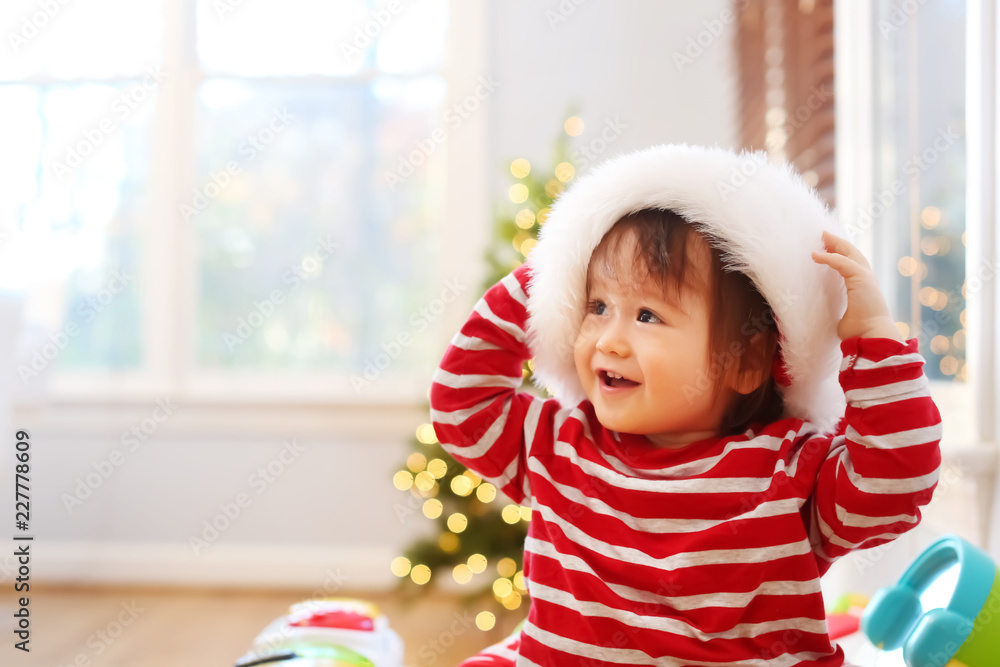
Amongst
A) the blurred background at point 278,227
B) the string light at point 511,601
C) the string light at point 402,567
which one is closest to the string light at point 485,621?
the blurred background at point 278,227

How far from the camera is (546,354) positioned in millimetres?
1036

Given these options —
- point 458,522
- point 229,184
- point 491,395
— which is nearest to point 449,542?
point 458,522

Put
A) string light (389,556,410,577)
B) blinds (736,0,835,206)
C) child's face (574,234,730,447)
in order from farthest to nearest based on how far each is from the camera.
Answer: blinds (736,0,835,206), string light (389,556,410,577), child's face (574,234,730,447)

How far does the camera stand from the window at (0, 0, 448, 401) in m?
2.88

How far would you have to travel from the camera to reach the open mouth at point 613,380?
3.15 feet

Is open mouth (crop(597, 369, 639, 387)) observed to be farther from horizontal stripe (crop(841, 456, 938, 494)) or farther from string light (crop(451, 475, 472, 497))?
string light (crop(451, 475, 472, 497))

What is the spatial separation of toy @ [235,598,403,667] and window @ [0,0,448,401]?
5.12 feet

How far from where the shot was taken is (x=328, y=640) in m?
1.24

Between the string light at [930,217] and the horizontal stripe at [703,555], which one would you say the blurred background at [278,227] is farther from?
the horizontal stripe at [703,555]

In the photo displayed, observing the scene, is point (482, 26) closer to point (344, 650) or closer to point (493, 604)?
point (493, 604)

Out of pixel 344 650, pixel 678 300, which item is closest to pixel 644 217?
pixel 678 300

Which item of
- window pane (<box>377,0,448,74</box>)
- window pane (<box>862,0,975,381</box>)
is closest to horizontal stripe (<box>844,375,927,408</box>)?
window pane (<box>862,0,975,381</box>)

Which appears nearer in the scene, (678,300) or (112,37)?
(678,300)

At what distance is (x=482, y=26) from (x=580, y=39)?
0.34 meters
